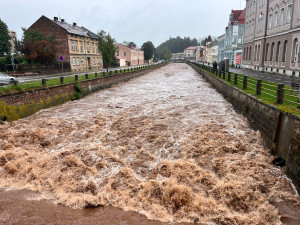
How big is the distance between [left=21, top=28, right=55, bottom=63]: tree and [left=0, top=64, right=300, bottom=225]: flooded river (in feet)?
99.0

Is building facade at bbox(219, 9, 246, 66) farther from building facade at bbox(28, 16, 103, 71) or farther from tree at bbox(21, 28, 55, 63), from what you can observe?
tree at bbox(21, 28, 55, 63)

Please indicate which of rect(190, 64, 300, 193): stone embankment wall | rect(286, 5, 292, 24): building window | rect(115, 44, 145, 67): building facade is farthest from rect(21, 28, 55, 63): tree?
rect(190, 64, 300, 193): stone embankment wall

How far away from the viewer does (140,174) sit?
6773mm

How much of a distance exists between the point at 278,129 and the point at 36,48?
3908cm

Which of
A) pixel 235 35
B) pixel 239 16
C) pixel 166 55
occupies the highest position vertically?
pixel 239 16

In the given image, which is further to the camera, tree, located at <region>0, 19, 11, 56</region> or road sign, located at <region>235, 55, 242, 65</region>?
tree, located at <region>0, 19, 11, 56</region>

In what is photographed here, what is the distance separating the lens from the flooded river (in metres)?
5.16

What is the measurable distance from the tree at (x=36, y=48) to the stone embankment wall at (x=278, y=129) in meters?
35.6

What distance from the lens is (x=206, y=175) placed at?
6.55 metres

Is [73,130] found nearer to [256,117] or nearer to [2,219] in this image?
[2,219]

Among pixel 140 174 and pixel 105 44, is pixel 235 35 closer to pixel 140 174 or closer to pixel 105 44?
pixel 105 44

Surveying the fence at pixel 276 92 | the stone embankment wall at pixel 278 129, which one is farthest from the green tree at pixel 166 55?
the stone embankment wall at pixel 278 129

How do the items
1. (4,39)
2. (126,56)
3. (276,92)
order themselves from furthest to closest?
(126,56)
(4,39)
(276,92)

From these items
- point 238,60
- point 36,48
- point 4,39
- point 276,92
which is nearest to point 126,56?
point 4,39
